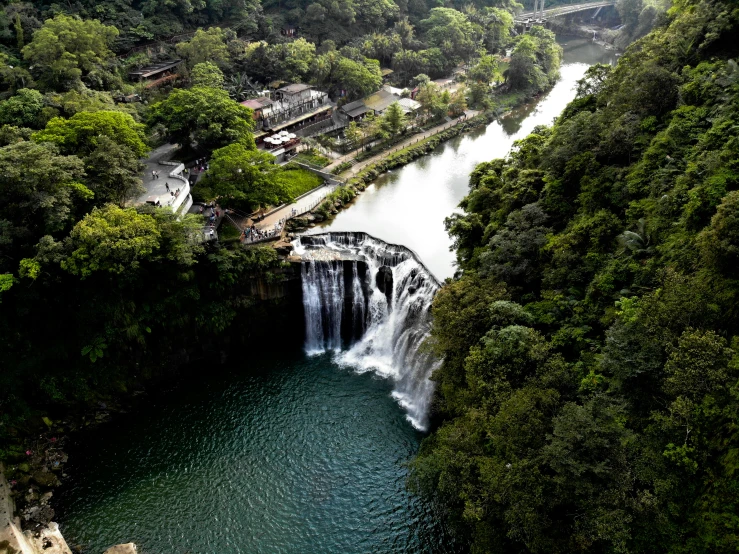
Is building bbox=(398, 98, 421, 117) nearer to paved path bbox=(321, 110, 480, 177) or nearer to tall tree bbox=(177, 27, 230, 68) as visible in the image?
paved path bbox=(321, 110, 480, 177)

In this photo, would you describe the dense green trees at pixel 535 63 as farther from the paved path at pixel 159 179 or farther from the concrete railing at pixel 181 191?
A: the concrete railing at pixel 181 191

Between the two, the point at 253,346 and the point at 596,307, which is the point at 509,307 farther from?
the point at 253,346

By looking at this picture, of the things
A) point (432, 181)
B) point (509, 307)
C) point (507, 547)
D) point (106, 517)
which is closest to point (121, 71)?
point (432, 181)

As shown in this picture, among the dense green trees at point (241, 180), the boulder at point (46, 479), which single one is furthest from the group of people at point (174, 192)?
the boulder at point (46, 479)

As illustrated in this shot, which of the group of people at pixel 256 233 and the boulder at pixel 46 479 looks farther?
the group of people at pixel 256 233

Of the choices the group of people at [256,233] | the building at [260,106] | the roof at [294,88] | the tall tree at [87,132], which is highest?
the tall tree at [87,132]

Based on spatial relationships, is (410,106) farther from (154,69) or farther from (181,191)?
(181,191)

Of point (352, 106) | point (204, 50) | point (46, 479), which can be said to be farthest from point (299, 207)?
point (204, 50)
